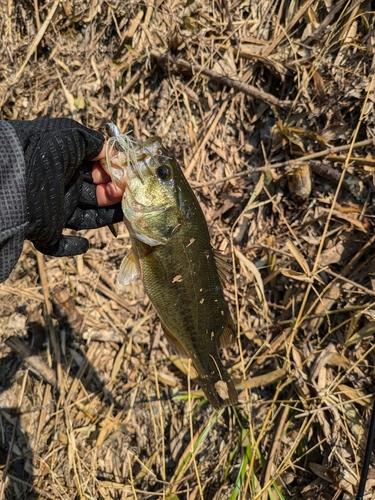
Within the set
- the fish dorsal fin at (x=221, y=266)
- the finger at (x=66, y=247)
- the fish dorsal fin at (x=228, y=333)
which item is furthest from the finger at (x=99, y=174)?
the fish dorsal fin at (x=228, y=333)

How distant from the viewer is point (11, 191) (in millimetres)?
2133

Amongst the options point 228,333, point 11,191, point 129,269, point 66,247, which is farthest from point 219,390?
point 11,191

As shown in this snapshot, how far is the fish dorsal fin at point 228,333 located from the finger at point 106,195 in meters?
0.96

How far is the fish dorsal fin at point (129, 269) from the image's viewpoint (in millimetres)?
2447

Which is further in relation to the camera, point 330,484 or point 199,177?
point 199,177

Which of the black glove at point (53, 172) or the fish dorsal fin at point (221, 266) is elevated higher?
the black glove at point (53, 172)

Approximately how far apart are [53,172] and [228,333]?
1.35 meters

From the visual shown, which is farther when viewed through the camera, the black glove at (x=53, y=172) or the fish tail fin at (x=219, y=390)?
the fish tail fin at (x=219, y=390)

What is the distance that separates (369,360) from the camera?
10.1ft

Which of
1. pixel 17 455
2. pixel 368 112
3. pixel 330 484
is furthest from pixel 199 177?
pixel 17 455

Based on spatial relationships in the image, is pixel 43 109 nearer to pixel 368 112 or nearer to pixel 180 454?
pixel 368 112

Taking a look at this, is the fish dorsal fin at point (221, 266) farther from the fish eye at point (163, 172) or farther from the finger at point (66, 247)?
the finger at point (66, 247)

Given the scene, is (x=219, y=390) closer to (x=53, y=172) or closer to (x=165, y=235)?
(x=165, y=235)

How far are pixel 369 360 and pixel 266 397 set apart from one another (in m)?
0.83
